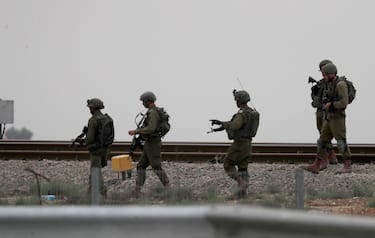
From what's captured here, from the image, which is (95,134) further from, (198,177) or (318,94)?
(318,94)

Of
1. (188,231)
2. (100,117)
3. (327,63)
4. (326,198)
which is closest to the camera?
(188,231)

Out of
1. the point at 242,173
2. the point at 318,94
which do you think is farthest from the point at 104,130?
the point at 318,94

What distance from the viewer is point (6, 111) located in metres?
19.8

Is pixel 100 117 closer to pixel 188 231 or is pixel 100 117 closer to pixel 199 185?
pixel 199 185

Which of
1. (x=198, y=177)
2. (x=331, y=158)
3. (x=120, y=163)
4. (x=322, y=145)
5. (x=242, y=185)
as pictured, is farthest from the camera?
(x=331, y=158)

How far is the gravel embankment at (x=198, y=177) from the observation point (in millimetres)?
11645

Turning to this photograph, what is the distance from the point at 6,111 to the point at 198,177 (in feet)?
26.0

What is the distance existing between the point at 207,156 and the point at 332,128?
9.85ft

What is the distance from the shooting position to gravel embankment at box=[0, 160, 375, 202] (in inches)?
458

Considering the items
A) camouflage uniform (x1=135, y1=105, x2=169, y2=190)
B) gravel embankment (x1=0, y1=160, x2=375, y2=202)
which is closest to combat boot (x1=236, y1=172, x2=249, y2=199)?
gravel embankment (x1=0, y1=160, x2=375, y2=202)

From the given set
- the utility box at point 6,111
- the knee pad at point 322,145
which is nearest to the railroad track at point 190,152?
the knee pad at point 322,145

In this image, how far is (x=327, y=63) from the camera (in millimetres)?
13656

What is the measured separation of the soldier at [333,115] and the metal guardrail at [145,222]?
9.78m

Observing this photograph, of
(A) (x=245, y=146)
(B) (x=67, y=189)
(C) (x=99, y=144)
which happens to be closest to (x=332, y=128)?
(A) (x=245, y=146)
